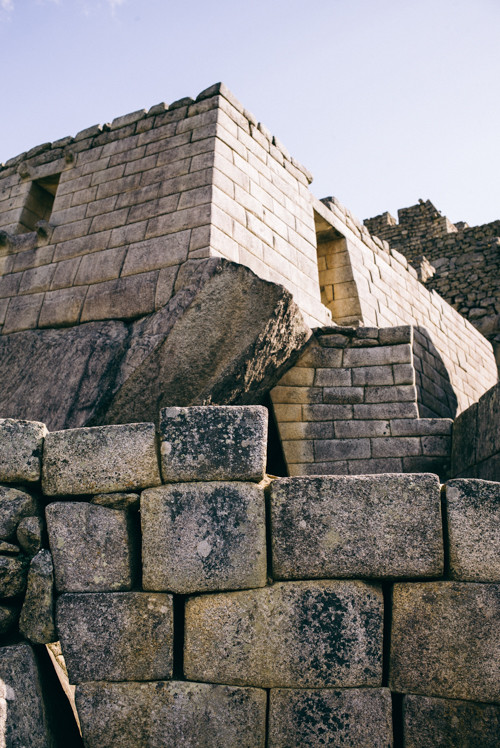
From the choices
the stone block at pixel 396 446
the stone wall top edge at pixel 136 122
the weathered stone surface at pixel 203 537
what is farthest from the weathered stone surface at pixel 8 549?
the stone wall top edge at pixel 136 122

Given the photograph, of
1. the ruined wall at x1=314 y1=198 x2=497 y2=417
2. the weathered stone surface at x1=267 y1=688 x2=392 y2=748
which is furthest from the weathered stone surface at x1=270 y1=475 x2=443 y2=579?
the ruined wall at x1=314 y1=198 x2=497 y2=417

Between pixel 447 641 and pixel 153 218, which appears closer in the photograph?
pixel 447 641

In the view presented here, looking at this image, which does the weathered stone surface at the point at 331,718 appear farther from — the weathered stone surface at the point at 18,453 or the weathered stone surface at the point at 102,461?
the weathered stone surface at the point at 18,453

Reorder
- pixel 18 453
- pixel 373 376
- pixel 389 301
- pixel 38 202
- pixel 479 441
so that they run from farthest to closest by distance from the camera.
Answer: pixel 389 301 → pixel 38 202 → pixel 373 376 → pixel 479 441 → pixel 18 453

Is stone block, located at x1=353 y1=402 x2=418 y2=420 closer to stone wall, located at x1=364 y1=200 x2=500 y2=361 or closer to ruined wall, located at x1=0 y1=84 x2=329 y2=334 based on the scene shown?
ruined wall, located at x1=0 y1=84 x2=329 y2=334

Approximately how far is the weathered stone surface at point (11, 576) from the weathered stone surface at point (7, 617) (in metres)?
0.08

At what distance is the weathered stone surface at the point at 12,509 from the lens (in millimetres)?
3037

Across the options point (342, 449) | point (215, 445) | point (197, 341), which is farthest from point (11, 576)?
point (342, 449)

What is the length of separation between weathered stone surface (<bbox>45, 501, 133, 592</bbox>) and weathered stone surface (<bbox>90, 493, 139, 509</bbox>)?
1.1 inches

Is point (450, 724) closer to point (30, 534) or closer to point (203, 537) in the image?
point (203, 537)

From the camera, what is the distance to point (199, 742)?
2.79 metres

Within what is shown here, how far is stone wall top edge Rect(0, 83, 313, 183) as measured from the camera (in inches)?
243

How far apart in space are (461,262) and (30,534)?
13170 millimetres

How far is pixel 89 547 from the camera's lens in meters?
3.01
